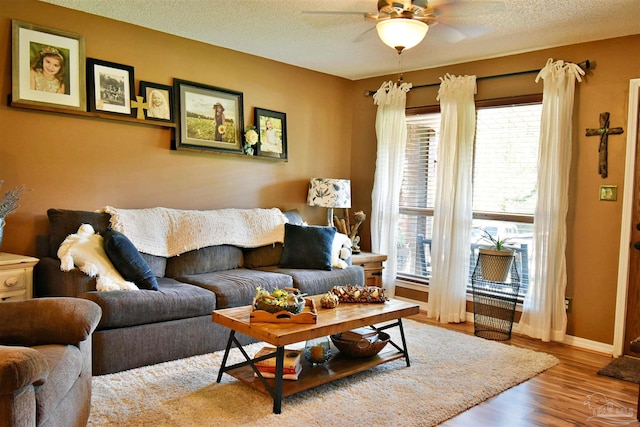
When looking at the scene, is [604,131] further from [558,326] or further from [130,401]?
[130,401]

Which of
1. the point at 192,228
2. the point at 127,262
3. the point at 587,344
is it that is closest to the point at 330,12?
the point at 192,228

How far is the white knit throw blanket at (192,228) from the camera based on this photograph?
12.2ft

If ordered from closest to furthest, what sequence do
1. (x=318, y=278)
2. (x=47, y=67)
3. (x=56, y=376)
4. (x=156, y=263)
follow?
(x=56, y=376) < (x=47, y=67) < (x=156, y=263) < (x=318, y=278)

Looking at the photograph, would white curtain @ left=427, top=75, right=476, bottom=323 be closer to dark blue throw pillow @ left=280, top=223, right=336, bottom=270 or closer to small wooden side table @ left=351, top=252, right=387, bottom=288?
small wooden side table @ left=351, top=252, right=387, bottom=288

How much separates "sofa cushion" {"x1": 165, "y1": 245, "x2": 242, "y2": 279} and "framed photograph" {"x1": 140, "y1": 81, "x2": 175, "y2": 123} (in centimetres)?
115

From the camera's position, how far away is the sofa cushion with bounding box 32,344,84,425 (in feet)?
5.66

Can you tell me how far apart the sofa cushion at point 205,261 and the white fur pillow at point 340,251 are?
32.1 inches

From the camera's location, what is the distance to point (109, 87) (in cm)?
388

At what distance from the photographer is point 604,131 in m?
3.91

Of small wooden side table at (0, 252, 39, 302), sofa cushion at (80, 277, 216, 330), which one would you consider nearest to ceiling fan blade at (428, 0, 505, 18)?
sofa cushion at (80, 277, 216, 330)

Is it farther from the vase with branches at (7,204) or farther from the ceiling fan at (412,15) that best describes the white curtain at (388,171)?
the vase with branches at (7,204)

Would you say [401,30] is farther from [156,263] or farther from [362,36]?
[156,263]

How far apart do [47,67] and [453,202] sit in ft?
11.3

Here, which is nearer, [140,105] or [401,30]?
[401,30]
